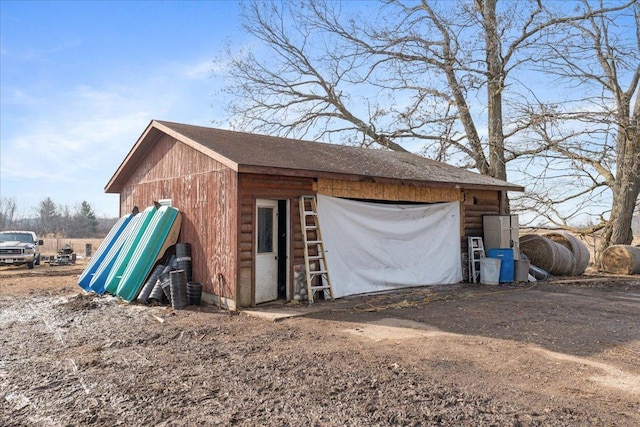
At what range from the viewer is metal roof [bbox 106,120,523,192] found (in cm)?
890

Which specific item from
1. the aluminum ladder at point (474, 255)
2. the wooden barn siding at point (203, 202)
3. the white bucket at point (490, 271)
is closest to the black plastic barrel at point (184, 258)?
the wooden barn siding at point (203, 202)

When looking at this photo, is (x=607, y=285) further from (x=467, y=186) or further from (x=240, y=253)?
(x=240, y=253)

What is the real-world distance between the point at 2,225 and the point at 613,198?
6021 cm

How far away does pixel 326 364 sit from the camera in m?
5.40

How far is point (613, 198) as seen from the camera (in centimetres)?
1761

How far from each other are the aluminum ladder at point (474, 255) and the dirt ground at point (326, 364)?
10.8 ft

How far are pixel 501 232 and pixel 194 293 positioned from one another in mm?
8541

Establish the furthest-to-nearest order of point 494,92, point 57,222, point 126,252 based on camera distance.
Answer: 1. point 57,222
2. point 494,92
3. point 126,252

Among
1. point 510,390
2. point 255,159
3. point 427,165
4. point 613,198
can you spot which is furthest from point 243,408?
point 613,198

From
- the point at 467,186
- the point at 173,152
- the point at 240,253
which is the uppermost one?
the point at 173,152

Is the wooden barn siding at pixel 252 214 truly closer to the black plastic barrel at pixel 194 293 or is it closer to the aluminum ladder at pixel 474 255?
the black plastic barrel at pixel 194 293

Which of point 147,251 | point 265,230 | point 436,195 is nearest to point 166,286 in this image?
point 147,251

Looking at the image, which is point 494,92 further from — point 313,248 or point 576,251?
point 313,248

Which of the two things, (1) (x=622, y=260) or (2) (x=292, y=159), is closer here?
(2) (x=292, y=159)
